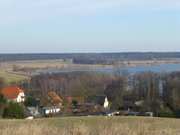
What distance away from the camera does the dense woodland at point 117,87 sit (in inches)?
2146

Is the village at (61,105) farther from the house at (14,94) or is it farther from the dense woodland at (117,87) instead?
the dense woodland at (117,87)

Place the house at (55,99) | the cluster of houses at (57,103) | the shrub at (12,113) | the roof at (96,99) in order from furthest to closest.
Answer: the roof at (96,99) < the house at (55,99) < the cluster of houses at (57,103) < the shrub at (12,113)

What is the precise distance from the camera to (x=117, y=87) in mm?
61844

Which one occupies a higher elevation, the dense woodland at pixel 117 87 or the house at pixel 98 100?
the dense woodland at pixel 117 87

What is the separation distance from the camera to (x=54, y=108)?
44.0 metres

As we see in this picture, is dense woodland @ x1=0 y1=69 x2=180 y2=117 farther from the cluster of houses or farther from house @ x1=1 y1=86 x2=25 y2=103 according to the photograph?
house @ x1=1 y1=86 x2=25 y2=103

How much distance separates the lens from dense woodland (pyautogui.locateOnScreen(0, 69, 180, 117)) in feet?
179

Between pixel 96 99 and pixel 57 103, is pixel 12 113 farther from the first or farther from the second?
pixel 96 99

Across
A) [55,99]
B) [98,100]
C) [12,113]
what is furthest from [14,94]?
[12,113]

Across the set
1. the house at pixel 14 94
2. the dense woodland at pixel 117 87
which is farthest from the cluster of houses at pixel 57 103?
the dense woodland at pixel 117 87

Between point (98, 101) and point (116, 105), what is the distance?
133 inches

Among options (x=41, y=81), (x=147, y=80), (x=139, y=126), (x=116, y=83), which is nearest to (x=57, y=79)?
(x=41, y=81)

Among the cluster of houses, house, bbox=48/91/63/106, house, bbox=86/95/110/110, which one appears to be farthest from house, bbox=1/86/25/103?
house, bbox=86/95/110/110

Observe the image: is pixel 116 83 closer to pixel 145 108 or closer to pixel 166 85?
pixel 166 85
